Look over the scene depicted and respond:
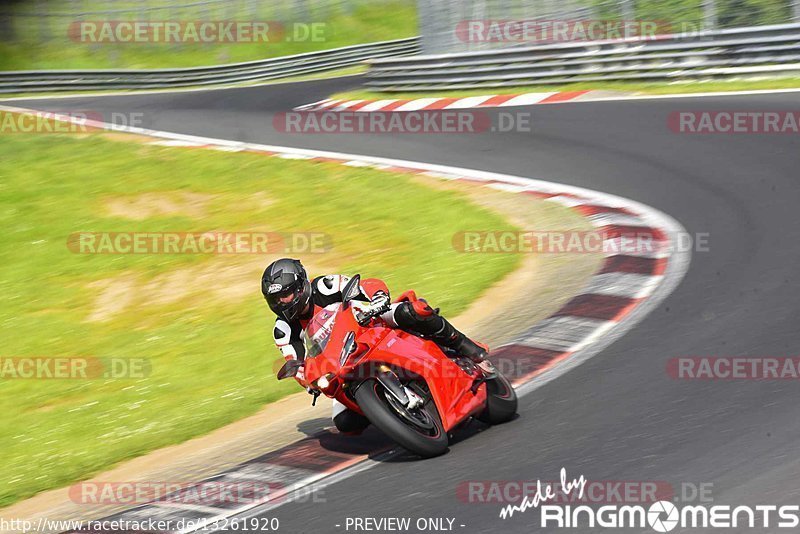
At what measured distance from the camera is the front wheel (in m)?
6.30

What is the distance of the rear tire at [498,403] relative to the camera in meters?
6.95

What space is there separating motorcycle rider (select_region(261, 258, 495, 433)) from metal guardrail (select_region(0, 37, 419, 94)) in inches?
1078

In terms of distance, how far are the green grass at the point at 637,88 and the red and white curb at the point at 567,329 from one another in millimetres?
5025

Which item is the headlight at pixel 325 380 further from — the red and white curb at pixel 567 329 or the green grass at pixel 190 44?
the green grass at pixel 190 44

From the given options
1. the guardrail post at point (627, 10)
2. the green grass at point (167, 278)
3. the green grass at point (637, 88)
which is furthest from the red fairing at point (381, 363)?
the guardrail post at point (627, 10)

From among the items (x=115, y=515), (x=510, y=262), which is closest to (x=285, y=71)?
(x=510, y=262)

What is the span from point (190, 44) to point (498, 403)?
37601mm

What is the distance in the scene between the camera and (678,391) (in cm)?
700

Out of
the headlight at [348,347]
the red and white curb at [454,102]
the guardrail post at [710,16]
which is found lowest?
the headlight at [348,347]

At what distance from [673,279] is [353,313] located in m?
3.89

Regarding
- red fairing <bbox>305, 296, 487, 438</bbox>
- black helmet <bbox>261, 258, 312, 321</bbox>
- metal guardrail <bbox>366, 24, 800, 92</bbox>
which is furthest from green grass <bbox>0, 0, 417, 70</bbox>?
red fairing <bbox>305, 296, 487, 438</bbox>

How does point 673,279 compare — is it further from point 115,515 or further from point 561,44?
point 561,44

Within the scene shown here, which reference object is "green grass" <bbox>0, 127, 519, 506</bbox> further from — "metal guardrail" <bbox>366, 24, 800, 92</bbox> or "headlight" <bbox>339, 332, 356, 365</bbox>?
"metal guardrail" <bbox>366, 24, 800, 92</bbox>

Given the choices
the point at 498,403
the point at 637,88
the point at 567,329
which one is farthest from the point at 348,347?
the point at 637,88
